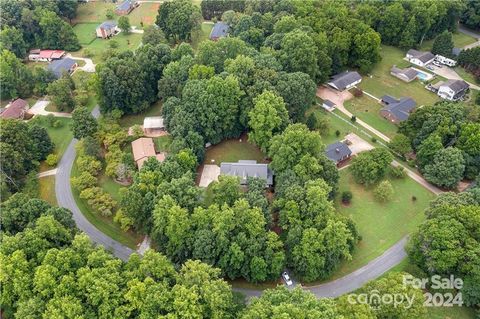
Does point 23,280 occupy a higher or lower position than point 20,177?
higher

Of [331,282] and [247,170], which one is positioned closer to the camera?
[331,282]

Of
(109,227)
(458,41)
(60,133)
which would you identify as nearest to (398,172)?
(109,227)

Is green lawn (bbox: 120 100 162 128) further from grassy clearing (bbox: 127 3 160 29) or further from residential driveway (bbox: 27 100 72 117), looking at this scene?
grassy clearing (bbox: 127 3 160 29)

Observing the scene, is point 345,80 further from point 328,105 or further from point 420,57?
point 420,57

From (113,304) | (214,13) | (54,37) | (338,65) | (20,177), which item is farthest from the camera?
(214,13)

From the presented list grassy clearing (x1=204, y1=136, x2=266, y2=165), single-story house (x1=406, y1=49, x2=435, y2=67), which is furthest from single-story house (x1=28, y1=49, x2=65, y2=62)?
single-story house (x1=406, y1=49, x2=435, y2=67)

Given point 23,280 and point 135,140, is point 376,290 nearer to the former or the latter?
point 23,280

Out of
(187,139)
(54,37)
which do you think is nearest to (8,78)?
(54,37)
